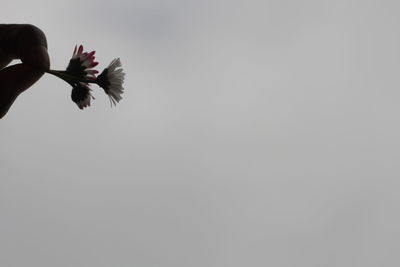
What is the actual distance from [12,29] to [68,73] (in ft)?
1.36

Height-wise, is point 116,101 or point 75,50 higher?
point 75,50

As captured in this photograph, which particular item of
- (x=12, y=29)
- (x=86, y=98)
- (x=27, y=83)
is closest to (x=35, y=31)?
(x=12, y=29)

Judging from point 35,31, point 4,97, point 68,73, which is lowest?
point 4,97

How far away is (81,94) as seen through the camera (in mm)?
2258

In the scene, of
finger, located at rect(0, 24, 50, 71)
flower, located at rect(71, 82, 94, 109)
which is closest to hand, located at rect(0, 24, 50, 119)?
finger, located at rect(0, 24, 50, 71)

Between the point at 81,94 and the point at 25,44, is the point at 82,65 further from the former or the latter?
the point at 25,44

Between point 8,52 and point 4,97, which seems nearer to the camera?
Answer: point 4,97

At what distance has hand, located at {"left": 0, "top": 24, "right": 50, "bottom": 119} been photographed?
219 centimetres

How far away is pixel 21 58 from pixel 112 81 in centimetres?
45

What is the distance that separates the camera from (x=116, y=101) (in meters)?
2.31

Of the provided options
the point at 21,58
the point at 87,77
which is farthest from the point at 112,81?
the point at 21,58

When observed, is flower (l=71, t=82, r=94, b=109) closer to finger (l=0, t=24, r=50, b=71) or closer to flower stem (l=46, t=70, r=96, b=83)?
flower stem (l=46, t=70, r=96, b=83)

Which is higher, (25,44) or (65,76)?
(25,44)

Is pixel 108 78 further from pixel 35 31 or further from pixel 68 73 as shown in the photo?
pixel 35 31
